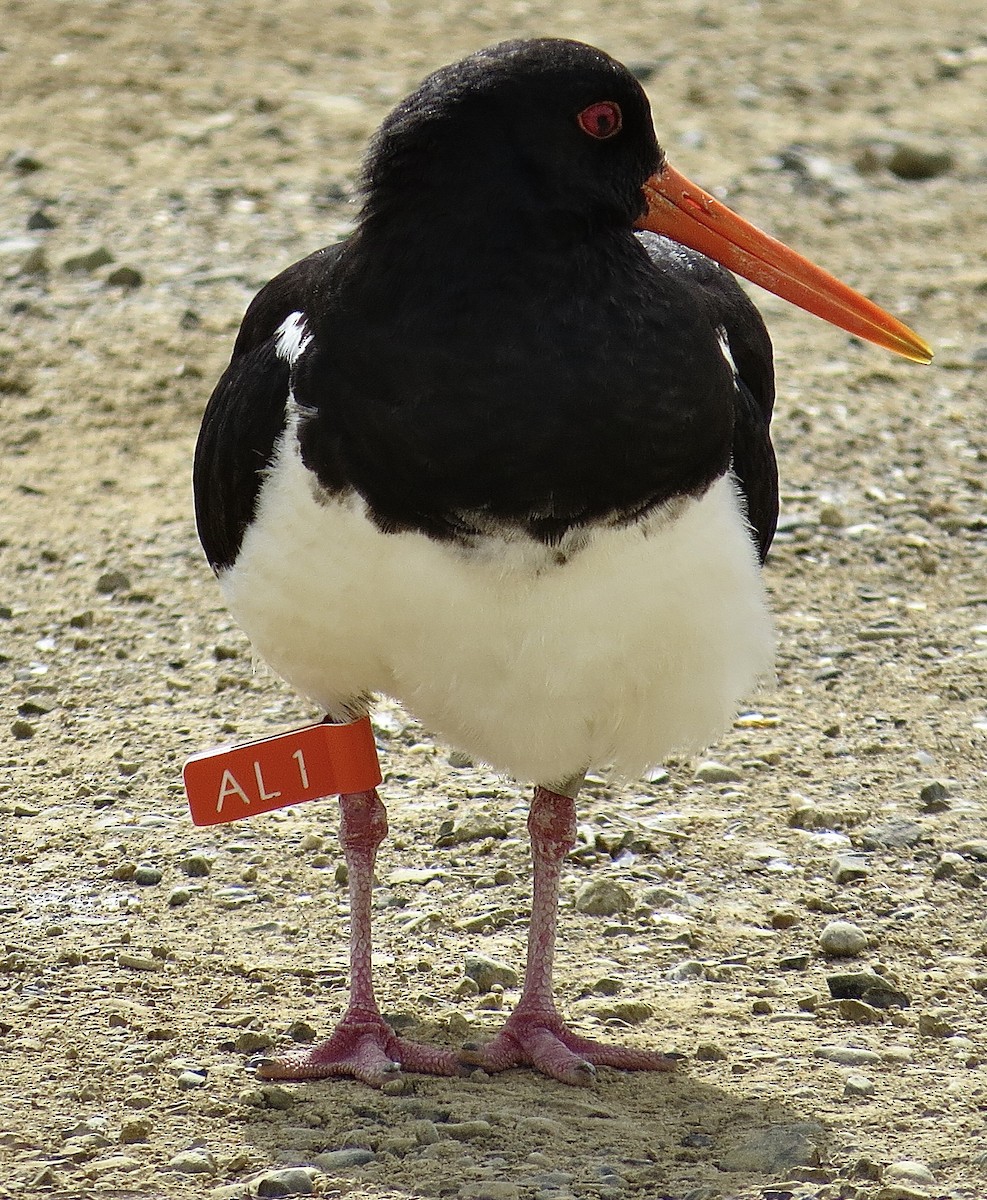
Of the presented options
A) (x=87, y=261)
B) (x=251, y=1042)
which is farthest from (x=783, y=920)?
(x=87, y=261)

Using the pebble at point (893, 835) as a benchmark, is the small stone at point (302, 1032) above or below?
below

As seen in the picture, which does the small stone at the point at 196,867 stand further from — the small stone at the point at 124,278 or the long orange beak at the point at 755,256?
the small stone at the point at 124,278

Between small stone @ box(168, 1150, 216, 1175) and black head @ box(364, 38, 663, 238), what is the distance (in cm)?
206

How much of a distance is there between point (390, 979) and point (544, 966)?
492 mm

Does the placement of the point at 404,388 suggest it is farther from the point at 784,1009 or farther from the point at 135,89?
the point at 135,89

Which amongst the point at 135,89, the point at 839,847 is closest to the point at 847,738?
the point at 839,847

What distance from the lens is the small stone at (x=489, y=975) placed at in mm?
5090

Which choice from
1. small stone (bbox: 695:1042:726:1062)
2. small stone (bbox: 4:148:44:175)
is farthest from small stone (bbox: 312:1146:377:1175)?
small stone (bbox: 4:148:44:175)

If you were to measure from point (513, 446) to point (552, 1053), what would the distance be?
5.10ft

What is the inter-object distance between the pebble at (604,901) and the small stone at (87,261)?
16.5 feet

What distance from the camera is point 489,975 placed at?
16.7 ft

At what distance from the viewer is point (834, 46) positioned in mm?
12727

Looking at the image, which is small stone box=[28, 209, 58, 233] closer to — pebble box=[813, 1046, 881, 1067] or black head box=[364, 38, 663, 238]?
black head box=[364, 38, 663, 238]

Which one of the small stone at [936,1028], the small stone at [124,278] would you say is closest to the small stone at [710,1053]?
the small stone at [936,1028]
